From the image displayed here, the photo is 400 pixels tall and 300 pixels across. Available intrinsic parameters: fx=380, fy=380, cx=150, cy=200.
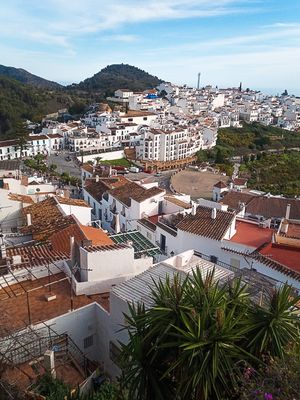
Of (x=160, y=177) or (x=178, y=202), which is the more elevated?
(x=178, y=202)

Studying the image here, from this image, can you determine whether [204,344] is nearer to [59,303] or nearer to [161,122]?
[59,303]

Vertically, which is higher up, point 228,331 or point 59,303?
point 228,331

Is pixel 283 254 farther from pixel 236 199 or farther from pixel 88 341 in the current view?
pixel 236 199

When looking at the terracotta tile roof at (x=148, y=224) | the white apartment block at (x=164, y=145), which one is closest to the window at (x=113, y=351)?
the terracotta tile roof at (x=148, y=224)

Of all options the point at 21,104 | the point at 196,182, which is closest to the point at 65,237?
the point at 196,182

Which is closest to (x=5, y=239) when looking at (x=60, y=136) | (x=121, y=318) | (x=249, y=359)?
(x=121, y=318)

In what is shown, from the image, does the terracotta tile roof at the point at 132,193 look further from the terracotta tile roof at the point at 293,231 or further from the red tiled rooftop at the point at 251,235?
the terracotta tile roof at the point at 293,231

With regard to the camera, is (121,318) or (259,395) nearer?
(259,395)
